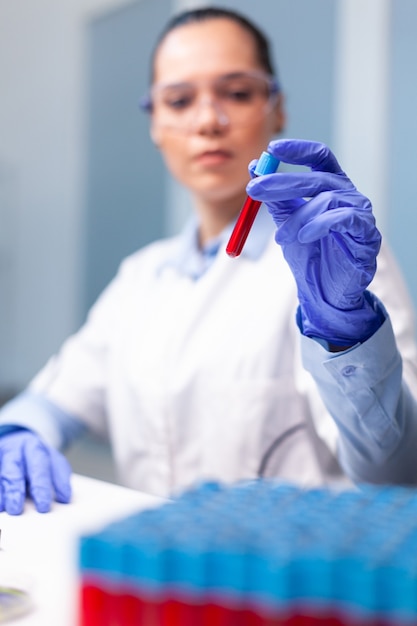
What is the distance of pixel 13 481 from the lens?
1.02 meters

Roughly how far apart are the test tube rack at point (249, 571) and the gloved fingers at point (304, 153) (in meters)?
0.47

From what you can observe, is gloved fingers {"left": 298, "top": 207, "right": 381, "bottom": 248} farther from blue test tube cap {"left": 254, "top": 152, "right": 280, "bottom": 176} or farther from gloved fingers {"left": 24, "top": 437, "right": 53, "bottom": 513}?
gloved fingers {"left": 24, "top": 437, "right": 53, "bottom": 513}

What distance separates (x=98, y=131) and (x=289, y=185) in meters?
2.95

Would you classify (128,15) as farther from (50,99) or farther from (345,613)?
(345,613)

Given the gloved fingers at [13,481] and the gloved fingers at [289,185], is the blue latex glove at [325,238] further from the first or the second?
the gloved fingers at [13,481]

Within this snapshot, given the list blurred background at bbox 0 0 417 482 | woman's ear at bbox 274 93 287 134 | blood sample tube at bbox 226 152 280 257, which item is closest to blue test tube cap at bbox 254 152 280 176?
blood sample tube at bbox 226 152 280 257

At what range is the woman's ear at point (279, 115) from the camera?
60.5 inches

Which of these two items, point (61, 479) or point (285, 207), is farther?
point (61, 479)

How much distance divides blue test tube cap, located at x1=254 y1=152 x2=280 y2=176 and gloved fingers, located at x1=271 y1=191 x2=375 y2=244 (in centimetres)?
6

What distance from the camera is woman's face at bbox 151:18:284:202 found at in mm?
1428

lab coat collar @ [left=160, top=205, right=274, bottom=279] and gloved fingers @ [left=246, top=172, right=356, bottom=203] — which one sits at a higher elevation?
gloved fingers @ [left=246, top=172, right=356, bottom=203]

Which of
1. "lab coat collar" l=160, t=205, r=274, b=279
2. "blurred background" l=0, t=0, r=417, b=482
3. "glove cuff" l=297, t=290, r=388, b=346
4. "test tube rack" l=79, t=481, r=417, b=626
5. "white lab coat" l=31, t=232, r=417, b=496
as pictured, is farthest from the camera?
"blurred background" l=0, t=0, r=417, b=482

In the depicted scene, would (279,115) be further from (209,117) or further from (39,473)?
(39,473)

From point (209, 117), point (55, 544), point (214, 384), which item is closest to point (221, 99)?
point (209, 117)
